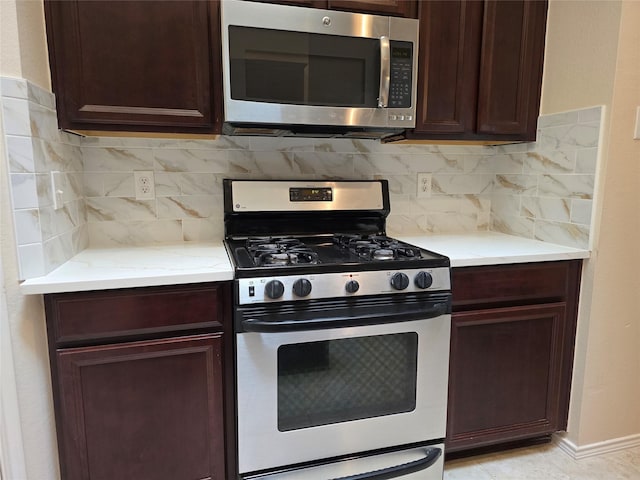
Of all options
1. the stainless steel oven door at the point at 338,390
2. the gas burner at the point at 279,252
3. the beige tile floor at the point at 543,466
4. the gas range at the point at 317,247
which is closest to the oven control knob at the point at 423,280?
the gas range at the point at 317,247

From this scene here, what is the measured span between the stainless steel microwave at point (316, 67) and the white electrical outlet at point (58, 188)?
598mm

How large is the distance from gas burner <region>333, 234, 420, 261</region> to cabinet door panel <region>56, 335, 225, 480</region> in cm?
62

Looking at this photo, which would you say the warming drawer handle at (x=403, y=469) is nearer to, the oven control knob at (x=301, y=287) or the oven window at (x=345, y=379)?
the oven window at (x=345, y=379)

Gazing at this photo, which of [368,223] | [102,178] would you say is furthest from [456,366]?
[102,178]

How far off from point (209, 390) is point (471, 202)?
1.59 meters

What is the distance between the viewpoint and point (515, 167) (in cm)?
212

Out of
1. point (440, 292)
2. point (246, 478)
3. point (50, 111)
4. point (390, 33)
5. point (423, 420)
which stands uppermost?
point (390, 33)

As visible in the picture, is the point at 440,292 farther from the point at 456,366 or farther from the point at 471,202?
the point at 471,202

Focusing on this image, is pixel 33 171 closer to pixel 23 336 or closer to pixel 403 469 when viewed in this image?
pixel 23 336

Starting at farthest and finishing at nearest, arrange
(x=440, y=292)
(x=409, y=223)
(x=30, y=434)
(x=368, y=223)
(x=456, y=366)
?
(x=409, y=223) < (x=368, y=223) < (x=456, y=366) < (x=440, y=292) < (x=30, y=434)

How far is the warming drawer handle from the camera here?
155cm

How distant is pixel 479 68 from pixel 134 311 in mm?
1635

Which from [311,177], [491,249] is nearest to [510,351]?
[491,249]

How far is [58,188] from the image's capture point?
1.44 meters
